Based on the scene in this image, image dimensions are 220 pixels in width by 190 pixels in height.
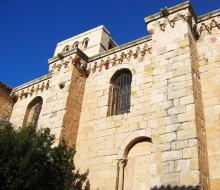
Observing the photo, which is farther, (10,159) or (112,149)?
(112,149)

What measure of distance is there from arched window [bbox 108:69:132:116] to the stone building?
0.04 metres

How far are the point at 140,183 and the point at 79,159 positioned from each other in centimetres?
245

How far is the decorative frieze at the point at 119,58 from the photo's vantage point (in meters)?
10.7

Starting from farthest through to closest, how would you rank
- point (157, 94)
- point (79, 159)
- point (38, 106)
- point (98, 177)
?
point (38, 106) < point (79, 159) < point (98, 177) < point (157, 94)

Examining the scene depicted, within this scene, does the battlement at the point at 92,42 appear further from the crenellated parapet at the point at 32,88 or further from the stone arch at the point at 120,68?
the stone arch at the point at 120,68

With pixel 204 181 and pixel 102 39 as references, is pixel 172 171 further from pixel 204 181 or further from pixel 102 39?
pixel 102 39

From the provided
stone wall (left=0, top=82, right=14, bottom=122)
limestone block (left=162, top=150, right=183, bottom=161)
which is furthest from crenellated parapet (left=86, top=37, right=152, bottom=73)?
stone wall (left=0, top=82, right=14, bottom=122)

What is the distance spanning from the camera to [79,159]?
9969 mm

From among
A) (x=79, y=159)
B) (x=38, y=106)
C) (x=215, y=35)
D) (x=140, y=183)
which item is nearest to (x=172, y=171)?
(x=140, y=183)

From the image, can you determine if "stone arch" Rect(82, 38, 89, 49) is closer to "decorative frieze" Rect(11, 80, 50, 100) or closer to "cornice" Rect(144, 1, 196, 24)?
"decorative frieze" Rect(11, 80, 50, 100)

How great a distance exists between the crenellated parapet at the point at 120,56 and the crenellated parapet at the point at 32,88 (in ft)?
8.18

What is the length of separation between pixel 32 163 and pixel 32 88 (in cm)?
679

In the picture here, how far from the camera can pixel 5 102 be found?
14.5 m

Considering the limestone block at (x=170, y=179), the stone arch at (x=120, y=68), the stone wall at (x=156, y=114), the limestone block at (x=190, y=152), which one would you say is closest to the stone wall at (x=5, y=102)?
the stone wall at (x=156, y=114)
